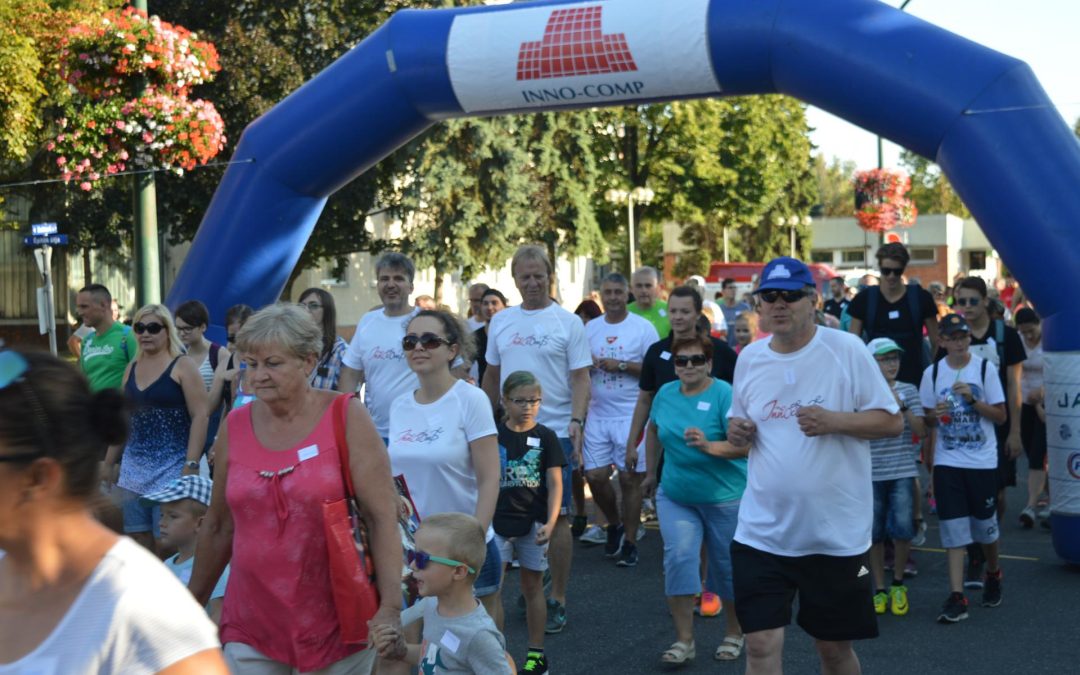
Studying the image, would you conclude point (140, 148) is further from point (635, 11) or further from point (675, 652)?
point (675, 652)

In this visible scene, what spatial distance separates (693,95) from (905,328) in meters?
2.29

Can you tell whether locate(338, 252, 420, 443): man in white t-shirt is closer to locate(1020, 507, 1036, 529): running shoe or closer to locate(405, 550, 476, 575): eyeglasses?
locate(405, 550, 476, 575): eyeglasses

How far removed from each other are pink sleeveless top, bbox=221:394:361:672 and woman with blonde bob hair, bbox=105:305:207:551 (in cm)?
319

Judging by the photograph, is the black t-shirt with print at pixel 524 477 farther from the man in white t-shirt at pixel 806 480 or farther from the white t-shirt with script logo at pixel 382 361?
the man in white t-shirt at pixel 806 480

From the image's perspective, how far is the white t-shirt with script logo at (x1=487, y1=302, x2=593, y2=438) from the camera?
8.02 m

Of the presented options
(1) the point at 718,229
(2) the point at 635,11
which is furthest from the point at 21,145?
(1) the point at 718,229

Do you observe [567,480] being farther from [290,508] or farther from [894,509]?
[290,508]

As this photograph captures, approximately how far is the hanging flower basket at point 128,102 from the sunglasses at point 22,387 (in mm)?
10026

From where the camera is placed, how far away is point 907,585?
8305mm

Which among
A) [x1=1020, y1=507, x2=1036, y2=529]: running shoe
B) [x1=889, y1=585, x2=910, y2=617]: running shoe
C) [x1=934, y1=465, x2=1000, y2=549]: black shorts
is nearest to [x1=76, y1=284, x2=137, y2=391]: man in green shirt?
[x1=889, y1=585, x2=910, y2=617]: running shoe

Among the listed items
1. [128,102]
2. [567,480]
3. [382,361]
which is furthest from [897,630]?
[128,102]

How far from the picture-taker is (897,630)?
7227 millimetres

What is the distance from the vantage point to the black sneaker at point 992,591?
7.74m

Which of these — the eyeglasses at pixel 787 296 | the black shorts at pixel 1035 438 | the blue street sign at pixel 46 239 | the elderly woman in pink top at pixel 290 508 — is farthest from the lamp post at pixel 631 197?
the elderly woman in pink top at pixel 290 508
